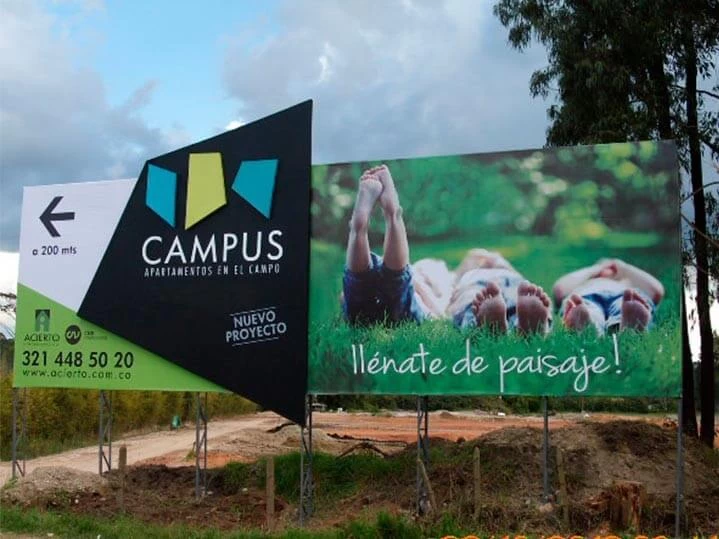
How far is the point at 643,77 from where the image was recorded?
1942cm

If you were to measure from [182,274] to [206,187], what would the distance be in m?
1.42

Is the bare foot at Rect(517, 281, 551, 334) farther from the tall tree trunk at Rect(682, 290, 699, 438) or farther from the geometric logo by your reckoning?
the geometric logo

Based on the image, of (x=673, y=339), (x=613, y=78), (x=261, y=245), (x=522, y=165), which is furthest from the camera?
(x=613, y=78)

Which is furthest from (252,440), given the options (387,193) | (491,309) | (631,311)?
(631,311)

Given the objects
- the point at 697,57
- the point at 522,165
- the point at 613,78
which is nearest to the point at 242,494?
the point at 522,165

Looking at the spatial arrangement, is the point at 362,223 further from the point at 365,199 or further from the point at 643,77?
the point at 643,77

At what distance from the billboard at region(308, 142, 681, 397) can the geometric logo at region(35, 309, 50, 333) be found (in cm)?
508

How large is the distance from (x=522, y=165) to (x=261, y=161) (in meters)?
3.95

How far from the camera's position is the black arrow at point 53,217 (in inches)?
578

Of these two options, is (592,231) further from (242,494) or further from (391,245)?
(242,494)

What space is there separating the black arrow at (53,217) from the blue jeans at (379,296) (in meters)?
5.20

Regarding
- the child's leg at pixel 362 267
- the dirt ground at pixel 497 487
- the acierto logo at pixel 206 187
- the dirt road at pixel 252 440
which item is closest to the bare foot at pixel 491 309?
the child's leg at pixel 362 267

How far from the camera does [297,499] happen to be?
47.9 ft

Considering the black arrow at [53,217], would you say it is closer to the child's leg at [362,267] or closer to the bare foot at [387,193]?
the child's leg at [362,267]
